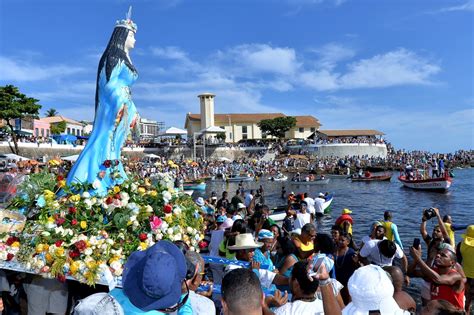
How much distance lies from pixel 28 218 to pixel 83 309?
15.1 feet

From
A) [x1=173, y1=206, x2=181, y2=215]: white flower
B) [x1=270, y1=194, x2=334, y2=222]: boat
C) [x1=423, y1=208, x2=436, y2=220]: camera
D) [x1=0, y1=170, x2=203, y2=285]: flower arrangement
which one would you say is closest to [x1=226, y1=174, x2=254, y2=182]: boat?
[x1=270, y1=194, x2=334, y2=222]: boat

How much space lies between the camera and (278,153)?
224 feet

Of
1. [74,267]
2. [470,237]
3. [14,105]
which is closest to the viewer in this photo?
[74,267]

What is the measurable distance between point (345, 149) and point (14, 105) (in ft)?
156

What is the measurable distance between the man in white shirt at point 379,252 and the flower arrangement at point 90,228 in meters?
2.79

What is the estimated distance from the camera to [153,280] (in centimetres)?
214

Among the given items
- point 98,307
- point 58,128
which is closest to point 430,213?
point 98,307

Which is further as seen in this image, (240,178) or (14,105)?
(240,178)

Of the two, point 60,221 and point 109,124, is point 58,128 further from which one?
point 60,221

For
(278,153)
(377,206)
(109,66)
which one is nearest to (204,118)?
(278,153)

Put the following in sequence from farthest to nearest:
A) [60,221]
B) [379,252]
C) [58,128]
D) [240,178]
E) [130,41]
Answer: [58,128]
[240,178]
[130,41]
[379,252]
[60,221]

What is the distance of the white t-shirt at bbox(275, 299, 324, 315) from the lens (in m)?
3.11

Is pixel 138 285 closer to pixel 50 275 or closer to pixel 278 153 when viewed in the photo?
pixel 50 275

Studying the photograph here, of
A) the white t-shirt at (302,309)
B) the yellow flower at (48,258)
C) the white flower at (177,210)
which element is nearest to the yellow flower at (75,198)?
the yellow flower at (48,258)
